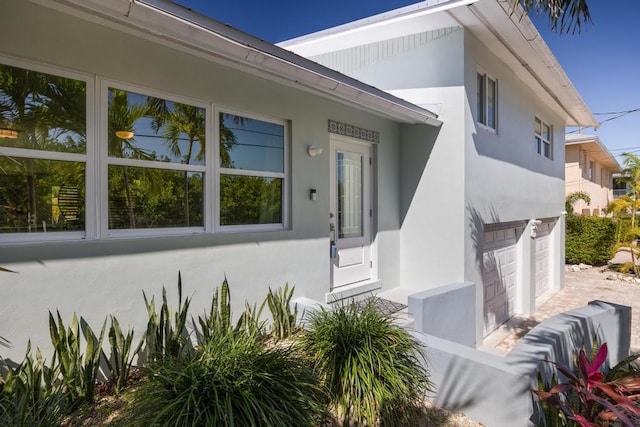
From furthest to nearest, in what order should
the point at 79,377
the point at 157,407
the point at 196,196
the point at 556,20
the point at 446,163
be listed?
1. the point at 446,163
2. the point at 196,196
3. the point at 556,20
4. the point at 79,377
5. the point at 157,407

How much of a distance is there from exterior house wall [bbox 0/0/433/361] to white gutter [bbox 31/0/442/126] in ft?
1.04

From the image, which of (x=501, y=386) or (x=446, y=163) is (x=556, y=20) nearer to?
(x=446, y=163)

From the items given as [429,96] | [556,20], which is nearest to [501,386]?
[556,20]

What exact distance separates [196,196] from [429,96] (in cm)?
536

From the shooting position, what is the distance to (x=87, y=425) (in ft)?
9.65

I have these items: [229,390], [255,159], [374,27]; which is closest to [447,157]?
[374,27]

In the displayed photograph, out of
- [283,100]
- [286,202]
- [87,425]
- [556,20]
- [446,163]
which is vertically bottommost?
[87,425]

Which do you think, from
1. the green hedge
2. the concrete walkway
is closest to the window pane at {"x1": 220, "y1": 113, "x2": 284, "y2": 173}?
the concrete walkway

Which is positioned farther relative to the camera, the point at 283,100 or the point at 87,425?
the point at 283,100

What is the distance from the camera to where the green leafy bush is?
2434 mm

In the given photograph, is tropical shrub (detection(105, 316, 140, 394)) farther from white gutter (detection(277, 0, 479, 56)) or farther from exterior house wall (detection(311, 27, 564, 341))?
white gutter (detection(277, 0, 479, 56))

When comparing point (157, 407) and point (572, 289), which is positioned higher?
point (157, 407)

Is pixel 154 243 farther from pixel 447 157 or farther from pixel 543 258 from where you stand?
pixel 543 258

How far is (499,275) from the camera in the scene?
9.15 meters
